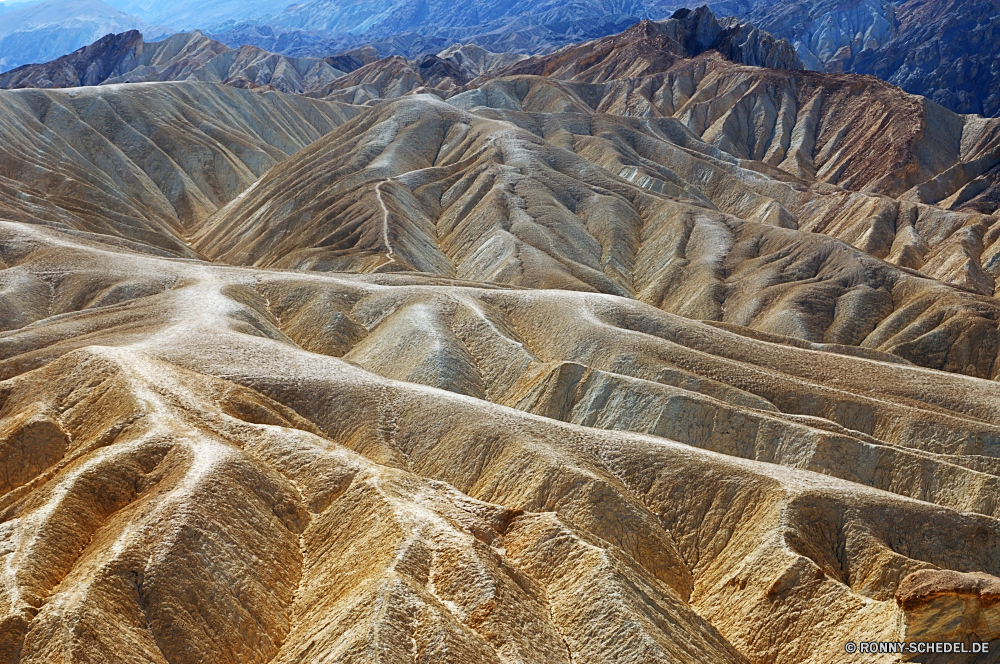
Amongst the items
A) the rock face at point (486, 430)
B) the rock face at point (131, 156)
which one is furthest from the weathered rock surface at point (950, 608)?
Answer: the rock face at point (131, 156)

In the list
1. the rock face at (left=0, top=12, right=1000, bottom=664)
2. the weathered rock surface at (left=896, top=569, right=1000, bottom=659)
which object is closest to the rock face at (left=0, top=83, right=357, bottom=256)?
the rock face at (left=0, top=12, right=1000, bottom=664)

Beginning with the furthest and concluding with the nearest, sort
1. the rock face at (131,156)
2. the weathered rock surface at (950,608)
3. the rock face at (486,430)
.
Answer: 1. the rock face at (131,156)
2. the rock face at (486,430)
3. the weathered rock surface at (950,608)

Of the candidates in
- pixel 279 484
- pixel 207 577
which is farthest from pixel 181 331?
pixel 207 577

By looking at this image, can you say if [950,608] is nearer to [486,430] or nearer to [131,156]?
[486,430]

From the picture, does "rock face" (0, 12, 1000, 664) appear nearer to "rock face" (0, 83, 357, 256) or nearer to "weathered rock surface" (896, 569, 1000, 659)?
"weathered rock surface" (896, 569, 1000, 659)

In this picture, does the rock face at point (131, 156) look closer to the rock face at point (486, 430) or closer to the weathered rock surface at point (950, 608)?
the rock face at point (486, 430)

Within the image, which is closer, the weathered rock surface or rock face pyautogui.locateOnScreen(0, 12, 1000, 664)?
the weathered rock surface

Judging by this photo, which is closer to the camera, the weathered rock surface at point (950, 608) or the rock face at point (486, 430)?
the weathered rock surface at point (950, 608)

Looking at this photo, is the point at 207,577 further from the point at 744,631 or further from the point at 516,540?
the point at 744,631

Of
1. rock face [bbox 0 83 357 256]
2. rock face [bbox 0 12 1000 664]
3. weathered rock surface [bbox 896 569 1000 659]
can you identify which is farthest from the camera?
rock face [bbox 0 83 357 256]
